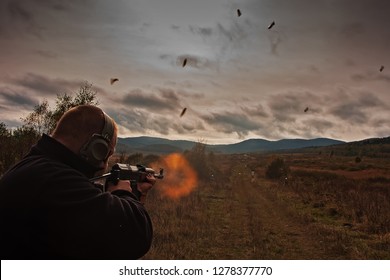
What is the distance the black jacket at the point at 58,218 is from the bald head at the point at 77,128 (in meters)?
0.20

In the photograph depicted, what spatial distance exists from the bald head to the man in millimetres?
78

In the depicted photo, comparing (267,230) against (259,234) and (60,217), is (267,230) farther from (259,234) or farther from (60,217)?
(60,217)

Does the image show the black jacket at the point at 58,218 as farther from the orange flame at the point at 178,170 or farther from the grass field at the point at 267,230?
the orange flame at the point at 178,170

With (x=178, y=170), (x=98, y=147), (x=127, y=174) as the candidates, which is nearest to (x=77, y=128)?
(x=98, y=147)

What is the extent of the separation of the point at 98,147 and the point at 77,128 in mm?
184

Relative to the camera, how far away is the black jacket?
208 cm

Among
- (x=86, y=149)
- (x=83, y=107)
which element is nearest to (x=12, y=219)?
(x=86, y=149)

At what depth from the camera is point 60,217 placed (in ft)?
6.79

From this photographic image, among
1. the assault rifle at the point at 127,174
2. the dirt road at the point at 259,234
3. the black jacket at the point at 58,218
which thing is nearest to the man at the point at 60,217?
the black jacket at the point at 58,218

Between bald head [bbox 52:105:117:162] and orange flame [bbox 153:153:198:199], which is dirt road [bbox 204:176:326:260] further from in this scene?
orange flame [bbox 153:153:198:199]

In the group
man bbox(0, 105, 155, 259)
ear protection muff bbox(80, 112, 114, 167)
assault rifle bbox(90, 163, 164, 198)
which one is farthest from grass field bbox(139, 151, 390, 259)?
man bbox(0, 105, 155, 259)

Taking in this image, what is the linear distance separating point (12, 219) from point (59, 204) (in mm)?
297

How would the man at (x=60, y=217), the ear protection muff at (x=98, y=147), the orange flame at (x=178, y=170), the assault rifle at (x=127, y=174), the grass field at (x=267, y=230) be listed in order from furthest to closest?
the orange flame at (x=178, y=170) < the grass field at (x=267, y=230) < the assault rifle at (x=127, y=174) < the ear protection muff at (x=98, y=147) < the man at (x=60, y=217)

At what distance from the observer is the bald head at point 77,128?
2.41 metres
